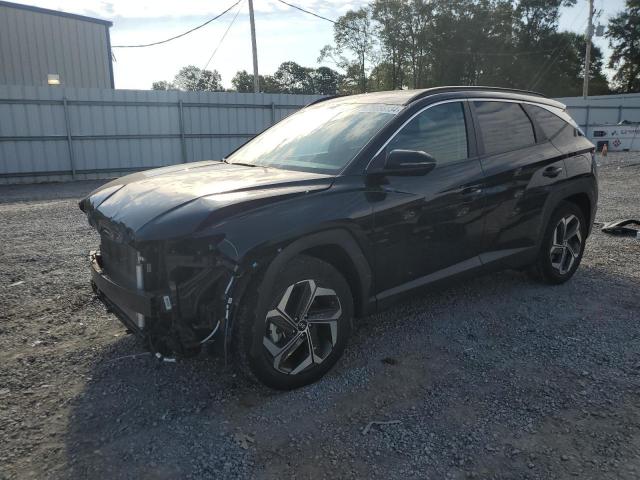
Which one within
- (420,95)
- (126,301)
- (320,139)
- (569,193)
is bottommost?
(126,301)

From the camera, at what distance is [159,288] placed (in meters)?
2.65

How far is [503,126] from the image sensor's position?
4230mm

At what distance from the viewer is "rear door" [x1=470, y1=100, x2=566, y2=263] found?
3.96 m

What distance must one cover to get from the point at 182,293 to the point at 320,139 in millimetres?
1652

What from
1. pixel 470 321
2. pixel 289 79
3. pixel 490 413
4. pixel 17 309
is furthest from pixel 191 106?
pixel 289 79

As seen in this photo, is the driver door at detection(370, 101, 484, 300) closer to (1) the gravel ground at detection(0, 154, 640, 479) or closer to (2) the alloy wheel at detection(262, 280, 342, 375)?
(2) the alloy wheel at detection(262, 280, 342, 375)

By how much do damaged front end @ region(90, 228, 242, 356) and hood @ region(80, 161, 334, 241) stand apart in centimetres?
11

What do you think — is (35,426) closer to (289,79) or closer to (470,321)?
(470,321)

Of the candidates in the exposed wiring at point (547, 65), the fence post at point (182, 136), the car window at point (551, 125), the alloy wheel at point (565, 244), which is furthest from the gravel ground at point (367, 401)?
the exposed wiring at point (547, 65)

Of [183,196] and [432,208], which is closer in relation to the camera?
[183,196]

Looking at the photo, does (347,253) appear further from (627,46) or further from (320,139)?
(627,46)

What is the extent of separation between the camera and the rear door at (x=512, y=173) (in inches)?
156

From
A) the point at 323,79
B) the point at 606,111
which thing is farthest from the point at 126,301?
the point at 323,79

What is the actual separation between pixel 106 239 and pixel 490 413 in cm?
251
